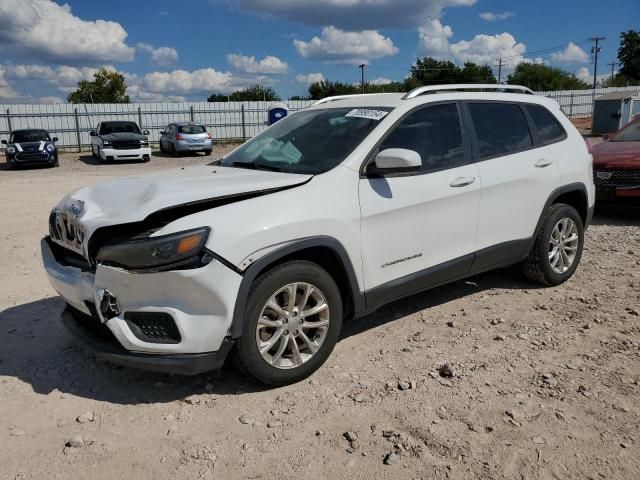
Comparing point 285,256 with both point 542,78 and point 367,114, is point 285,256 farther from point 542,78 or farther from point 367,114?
point 542,78

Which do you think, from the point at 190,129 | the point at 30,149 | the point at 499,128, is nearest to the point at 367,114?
the point at 499,128

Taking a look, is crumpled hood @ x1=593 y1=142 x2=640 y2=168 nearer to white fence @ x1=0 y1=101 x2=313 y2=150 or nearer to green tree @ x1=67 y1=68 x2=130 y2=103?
white fence @ x1=0 y1=101 x2=313 y2=150

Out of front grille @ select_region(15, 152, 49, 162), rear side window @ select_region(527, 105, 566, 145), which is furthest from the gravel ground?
front grille @ select_region(15, 152, 49, 162)

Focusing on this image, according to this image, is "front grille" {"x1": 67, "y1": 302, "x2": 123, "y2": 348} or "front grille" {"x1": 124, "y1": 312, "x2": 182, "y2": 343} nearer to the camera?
"front grille" {"x1": 124, "y1": 312, "x2": 182, "y2": 343}

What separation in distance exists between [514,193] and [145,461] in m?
3.41

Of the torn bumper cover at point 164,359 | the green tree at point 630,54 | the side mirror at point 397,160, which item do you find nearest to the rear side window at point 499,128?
the side mirror at point 397,160

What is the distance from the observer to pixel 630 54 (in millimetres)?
69125

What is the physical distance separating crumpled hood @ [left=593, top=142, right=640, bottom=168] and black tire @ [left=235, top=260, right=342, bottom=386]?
20.2 ft

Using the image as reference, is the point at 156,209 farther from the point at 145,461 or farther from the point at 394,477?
the point at 394,477

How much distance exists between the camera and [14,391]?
137 inches

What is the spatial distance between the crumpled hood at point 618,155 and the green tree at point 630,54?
71.3 meters

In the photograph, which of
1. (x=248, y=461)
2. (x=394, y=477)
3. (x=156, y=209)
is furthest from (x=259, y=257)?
(x=394, y=477)

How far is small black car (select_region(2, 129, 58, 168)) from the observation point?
19.7m

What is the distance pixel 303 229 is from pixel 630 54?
79.6m
